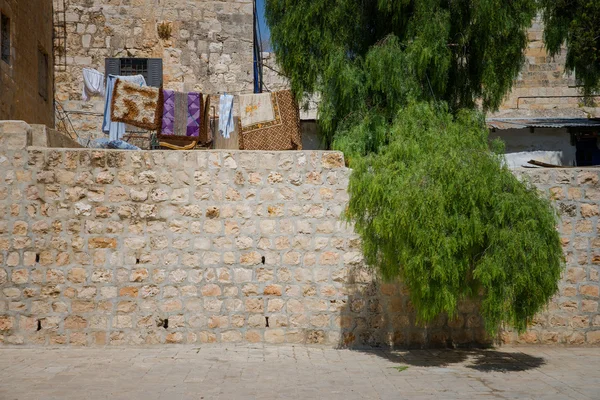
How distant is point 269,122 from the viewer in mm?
12180

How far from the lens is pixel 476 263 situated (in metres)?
7.73

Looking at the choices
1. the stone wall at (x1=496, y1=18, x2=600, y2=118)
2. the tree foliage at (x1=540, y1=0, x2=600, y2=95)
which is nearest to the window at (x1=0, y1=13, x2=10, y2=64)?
the tree foliage at (x1=540, y1=0, x2=600, y2=95)

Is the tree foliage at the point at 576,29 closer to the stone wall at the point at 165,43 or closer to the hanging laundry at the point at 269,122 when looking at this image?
the hanging laundry at the point at 269,122

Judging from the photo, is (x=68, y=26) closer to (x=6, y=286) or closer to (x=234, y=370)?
(x=6, y=286)

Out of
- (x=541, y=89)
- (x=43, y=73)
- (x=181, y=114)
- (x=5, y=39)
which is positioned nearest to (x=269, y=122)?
(x=181, y=114)

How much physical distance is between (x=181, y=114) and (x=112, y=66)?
3152 millimetres

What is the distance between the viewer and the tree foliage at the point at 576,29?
13.8 metres

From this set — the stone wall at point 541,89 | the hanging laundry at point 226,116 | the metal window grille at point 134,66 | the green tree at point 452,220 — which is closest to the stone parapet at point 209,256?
the green tree at point 452,220

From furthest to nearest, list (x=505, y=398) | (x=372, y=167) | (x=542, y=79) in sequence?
(x=542, y=79) → (x=372, y=167) → (x=505, y=398)

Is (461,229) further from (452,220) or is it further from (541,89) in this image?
(541,89)

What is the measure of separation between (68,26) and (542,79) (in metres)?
12.0

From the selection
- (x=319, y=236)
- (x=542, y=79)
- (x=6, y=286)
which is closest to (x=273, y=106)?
(x=319, y=236)

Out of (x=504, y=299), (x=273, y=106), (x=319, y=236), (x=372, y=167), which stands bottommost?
(x=504, y=299)

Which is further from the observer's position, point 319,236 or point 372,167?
point 319,236
